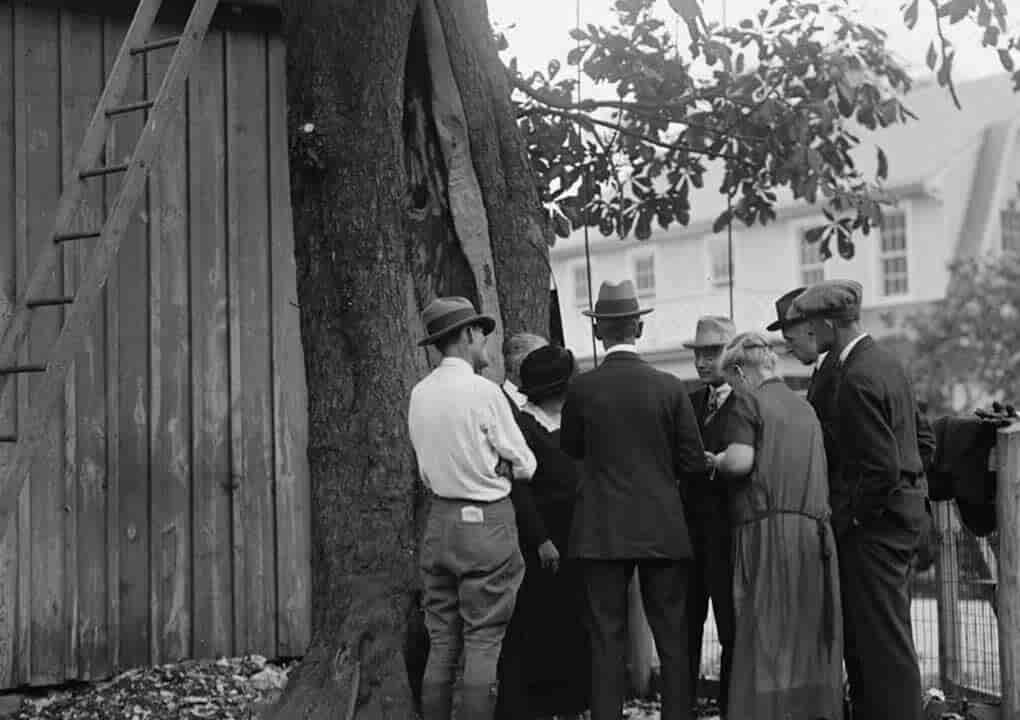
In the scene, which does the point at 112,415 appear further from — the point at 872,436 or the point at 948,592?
the point at 948,592

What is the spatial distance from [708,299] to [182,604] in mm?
22504

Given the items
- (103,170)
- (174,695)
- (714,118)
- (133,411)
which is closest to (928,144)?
(714,118)

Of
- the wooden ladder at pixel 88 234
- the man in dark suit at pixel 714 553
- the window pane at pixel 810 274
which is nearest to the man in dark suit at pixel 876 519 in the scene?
the man in dark suit at pixel 714 553

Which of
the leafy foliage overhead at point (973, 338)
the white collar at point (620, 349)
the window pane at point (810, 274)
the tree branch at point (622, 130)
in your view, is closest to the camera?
the white collar at point (620, 349)

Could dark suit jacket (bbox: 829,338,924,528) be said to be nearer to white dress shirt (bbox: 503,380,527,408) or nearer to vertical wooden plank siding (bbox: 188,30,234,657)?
white dress shirt (bbox: 503,380,527,408)

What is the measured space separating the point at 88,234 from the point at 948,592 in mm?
4813

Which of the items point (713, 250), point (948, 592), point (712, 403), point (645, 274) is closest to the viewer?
point (712, 403)

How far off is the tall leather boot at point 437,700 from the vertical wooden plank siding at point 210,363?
9.24ft

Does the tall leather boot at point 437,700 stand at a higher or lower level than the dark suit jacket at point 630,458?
lower

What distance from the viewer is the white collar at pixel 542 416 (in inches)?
A: 294

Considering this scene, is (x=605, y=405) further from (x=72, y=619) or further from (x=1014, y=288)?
(x=1014, y=288)

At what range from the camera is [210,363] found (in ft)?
30.3

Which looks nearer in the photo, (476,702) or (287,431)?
(476,702)

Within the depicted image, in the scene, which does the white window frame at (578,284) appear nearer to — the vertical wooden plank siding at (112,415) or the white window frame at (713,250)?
the white window frame at (713,250)
